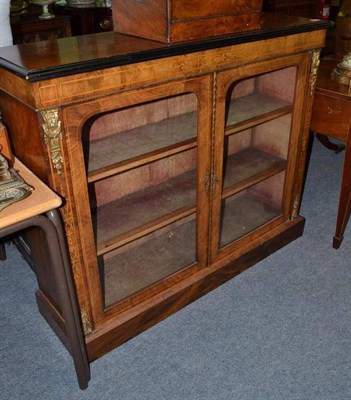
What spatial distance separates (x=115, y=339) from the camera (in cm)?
190

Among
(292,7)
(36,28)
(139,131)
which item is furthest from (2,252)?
(292,7)

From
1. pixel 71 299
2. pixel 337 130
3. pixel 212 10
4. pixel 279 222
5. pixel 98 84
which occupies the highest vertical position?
pixel 212 10

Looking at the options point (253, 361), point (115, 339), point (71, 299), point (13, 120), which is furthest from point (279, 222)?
point (13, 120)

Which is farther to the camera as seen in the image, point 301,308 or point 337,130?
point 337,130

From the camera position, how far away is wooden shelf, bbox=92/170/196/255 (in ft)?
5.97

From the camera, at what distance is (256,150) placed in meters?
2.45

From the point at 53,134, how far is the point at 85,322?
79 centimetres

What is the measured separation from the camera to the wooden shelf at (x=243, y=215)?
91.0 inches

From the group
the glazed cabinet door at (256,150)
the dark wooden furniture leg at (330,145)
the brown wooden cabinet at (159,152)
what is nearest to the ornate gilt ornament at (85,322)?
the brown wooden cabinet at (159,152)

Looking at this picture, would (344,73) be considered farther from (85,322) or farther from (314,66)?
(85,322)

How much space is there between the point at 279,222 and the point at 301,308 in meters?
0.50

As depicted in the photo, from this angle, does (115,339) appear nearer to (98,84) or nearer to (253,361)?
(253,361)

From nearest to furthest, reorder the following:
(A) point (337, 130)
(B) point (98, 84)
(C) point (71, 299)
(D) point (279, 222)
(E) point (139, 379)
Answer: (B) point (98, 84) < (C) point (71, 299) < (E) point (139, 379) < (A) point (337, 130) < (D) point (279, 222)

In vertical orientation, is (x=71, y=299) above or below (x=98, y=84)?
below
